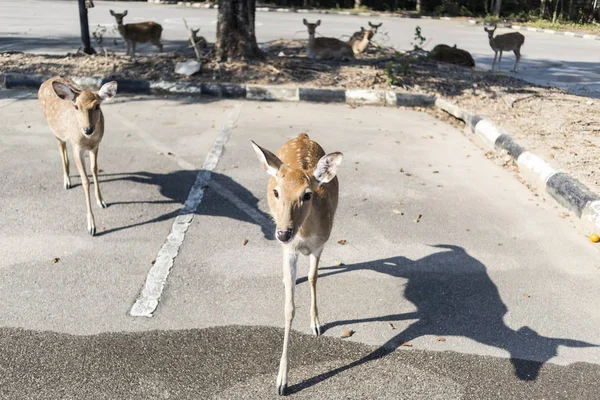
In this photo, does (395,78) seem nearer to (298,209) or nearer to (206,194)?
(206,194)

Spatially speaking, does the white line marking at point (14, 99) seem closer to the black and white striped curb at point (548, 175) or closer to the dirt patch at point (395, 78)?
the dirt patch at point (395, 78)

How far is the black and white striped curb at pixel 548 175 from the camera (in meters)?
5.76

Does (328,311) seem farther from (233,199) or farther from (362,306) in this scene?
(233,199)

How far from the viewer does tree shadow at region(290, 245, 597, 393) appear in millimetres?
3830

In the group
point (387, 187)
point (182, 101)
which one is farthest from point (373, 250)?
point (182, 101)

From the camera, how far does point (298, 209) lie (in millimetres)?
3383

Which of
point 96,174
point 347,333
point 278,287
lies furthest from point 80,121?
point 347,333

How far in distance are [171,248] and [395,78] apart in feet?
23.5

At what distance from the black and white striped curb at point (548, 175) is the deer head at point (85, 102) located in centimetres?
483

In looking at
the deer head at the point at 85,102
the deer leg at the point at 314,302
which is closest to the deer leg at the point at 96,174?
the deer head at the point at 85,102

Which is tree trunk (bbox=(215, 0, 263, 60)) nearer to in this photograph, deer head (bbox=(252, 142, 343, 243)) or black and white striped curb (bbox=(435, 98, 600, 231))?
black and white striped curb (bbox=(435, 98, 600, 231))

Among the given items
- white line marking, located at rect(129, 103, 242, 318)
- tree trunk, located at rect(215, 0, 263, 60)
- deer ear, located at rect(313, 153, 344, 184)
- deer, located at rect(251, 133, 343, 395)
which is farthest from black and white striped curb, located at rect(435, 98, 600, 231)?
tree trunk, located at rect(215, 0, 263, 60)

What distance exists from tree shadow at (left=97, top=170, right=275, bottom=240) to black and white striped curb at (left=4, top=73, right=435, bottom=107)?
158 inches

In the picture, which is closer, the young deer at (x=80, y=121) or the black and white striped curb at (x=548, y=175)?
the young deer at (x=80, y=121)
